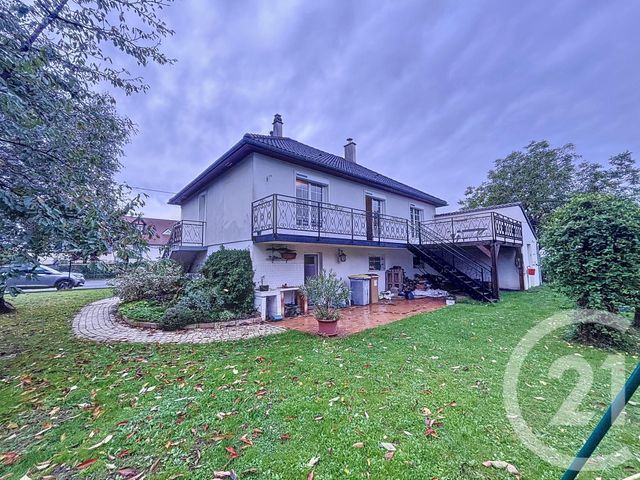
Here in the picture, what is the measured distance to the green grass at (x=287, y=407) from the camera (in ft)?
7.45

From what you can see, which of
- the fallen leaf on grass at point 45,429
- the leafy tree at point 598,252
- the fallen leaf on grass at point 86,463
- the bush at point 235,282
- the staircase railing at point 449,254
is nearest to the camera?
the fallen leaf on grass at point 86,463

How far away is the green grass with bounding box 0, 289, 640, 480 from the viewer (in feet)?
7.45

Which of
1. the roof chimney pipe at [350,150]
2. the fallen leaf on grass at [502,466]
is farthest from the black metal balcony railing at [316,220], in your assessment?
the fallen leaf on grass at [502,466]

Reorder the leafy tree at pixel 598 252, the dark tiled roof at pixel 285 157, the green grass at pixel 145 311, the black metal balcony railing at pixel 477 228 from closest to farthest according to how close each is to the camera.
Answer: the leafy tree at pixel 598 252
the green grass at pixel 145 311
the dark tiled roof at pixel 285 157
the black metal balcony railing at pixel 477 228

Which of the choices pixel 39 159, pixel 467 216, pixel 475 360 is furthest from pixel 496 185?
pixel 39 159

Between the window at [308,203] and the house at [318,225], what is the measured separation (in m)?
0.04

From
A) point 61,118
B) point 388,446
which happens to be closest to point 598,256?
point 388,446

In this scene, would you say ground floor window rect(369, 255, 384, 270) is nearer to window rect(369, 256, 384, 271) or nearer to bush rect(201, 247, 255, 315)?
window rect(369, 256, 384, 271)

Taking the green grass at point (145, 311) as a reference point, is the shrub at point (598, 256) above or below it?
above

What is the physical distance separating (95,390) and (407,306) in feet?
29.2

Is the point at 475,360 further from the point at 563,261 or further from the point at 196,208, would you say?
the point at 196,208

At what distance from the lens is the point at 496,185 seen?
23.7 meters

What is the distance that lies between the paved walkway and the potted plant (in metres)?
1.29

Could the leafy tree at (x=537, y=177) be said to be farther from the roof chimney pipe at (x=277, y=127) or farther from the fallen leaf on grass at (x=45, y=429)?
the fallen leaf on grass at (x=45, y=429)
